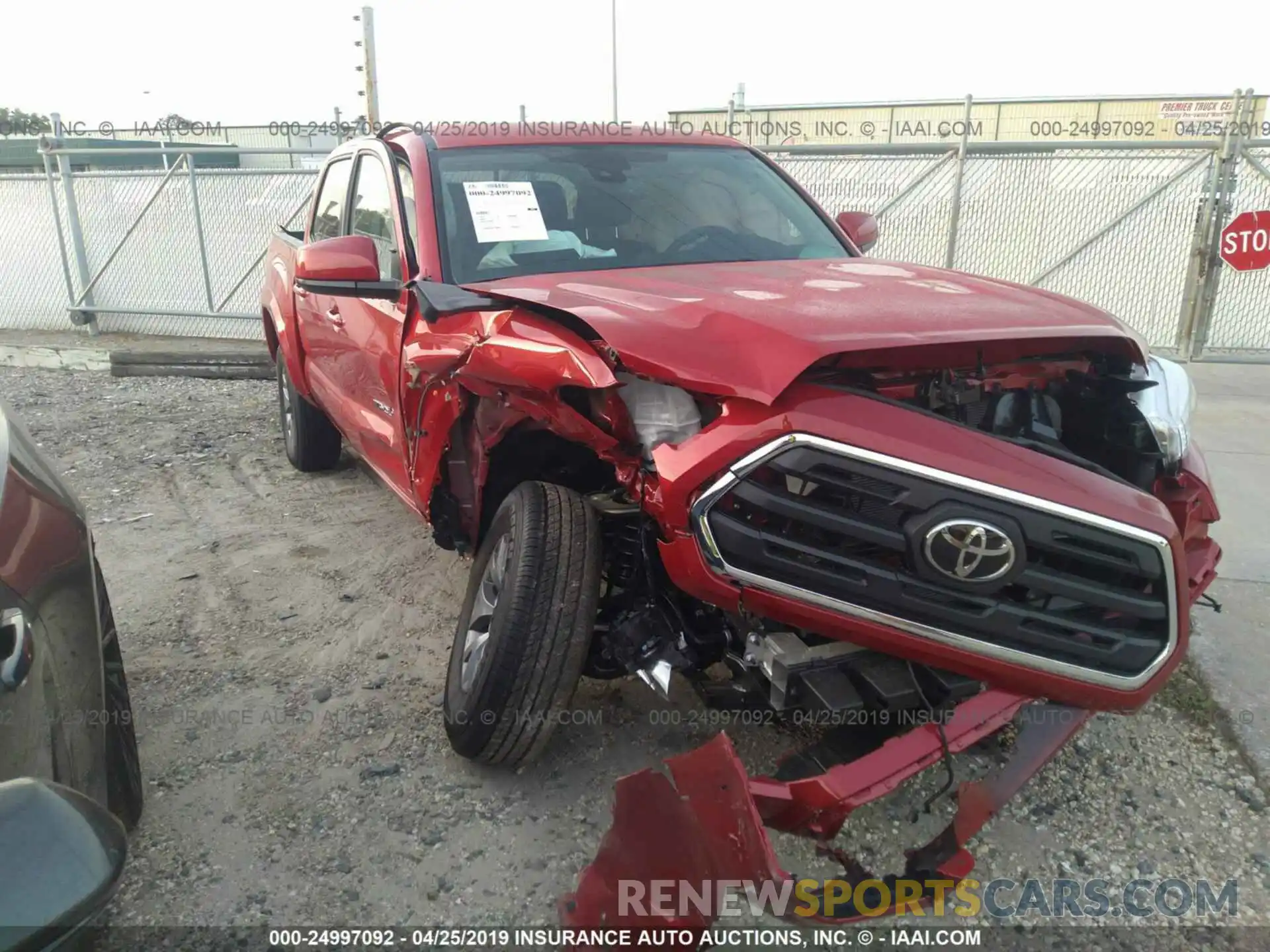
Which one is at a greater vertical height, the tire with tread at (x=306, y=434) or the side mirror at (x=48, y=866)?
the side mirror at (x=48, y=866)

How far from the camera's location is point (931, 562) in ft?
6.06

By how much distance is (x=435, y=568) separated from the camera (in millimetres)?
4082

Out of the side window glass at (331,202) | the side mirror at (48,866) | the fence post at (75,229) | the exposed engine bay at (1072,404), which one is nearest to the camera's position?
the side mirror at (48,866)

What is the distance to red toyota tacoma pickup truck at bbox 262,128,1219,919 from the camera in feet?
6.15

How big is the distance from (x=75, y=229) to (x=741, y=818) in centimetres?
1101

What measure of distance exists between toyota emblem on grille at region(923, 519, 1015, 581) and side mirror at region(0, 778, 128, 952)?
1.44 meters

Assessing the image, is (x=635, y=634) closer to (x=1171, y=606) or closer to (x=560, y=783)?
(x=560, y=783)

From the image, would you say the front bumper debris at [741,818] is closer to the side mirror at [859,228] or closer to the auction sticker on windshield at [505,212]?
the auction sticker on windshield at [505,212]

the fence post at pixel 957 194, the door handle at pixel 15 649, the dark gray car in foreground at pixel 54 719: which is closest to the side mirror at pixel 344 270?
the dark gray car in foreground at pixel 54 719

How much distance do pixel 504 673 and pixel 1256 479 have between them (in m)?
4.57

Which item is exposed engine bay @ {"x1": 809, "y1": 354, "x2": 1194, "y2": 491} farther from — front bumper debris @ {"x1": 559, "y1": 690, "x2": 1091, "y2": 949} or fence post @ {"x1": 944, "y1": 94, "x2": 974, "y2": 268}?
fence post @ {"x1": 944, "y1": 94, "x2": 974, "y2": 268}

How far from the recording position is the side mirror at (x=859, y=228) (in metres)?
3.93

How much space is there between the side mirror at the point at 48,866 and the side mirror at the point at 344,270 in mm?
2148

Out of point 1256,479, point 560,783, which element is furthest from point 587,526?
point 1256,479
